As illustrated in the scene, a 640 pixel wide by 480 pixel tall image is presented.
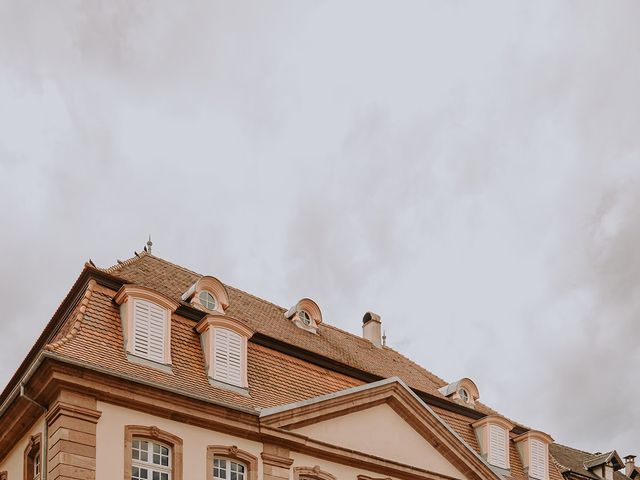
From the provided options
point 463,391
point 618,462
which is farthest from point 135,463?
point 618,462

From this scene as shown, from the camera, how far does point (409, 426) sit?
101ft

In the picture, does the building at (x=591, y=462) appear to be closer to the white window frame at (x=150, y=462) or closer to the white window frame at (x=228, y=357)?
the white window frame at (x=228, y=357)

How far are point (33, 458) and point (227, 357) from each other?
5.54 m

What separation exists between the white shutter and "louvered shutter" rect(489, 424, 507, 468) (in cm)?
141

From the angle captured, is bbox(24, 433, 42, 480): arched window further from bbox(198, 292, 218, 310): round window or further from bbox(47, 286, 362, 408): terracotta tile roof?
bbox(198, 292, 218, 310): round window

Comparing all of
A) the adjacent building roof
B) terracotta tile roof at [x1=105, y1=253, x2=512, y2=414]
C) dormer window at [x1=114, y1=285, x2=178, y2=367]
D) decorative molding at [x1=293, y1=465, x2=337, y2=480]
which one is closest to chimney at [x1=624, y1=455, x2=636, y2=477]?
the adjacent building roof

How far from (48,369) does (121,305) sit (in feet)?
11.6

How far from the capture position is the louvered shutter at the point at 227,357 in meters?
27.1

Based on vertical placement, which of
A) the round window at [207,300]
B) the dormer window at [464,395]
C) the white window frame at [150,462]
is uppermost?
the round window at [207,300]

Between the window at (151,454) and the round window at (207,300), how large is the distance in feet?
17.3

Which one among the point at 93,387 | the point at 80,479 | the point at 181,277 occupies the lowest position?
the point at 80,479

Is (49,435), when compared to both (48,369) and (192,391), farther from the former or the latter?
(192,391)

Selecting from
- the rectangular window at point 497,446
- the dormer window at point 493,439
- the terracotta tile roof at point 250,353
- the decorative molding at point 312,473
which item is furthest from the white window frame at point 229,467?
the rectangular window at point 497,446

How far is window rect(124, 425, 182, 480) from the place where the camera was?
24.0 metres
